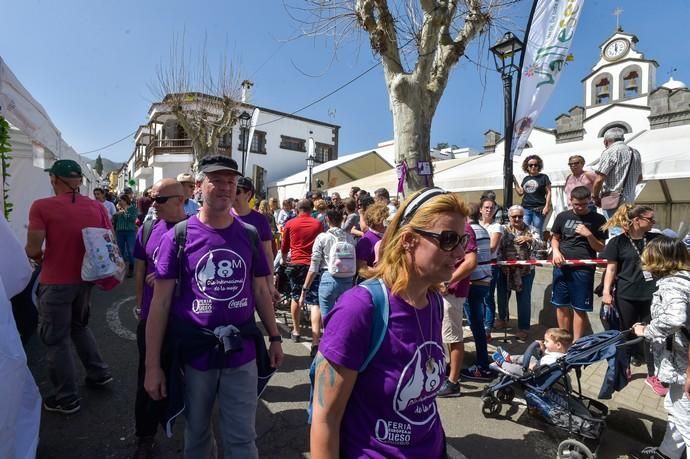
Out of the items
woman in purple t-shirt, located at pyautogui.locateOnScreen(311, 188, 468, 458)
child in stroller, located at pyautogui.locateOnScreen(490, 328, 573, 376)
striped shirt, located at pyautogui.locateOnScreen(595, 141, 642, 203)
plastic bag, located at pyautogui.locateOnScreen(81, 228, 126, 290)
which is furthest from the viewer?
striped shirt, located at pyautogui.locateOnScreen(595, 141, 642, 203)

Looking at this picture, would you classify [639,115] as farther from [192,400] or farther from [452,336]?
[192,400]

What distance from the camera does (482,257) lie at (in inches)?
161

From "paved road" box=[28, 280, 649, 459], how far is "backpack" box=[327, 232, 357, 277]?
116 cm

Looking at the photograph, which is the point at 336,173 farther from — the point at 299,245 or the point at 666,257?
the point at 666,257

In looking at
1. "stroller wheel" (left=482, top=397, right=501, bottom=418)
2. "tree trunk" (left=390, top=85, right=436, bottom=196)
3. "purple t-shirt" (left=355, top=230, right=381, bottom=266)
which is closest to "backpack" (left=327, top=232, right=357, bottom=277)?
"purple t-shirt" (left=355, top=230, right=381, bottom=266)

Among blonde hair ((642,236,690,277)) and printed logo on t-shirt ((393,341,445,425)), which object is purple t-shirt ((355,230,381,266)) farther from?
printed logo on t-shirt ((393,341,445,425))

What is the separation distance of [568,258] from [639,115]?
36.1 meters

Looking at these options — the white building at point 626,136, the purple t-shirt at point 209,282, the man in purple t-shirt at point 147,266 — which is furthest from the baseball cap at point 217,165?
the white building at point 626,136

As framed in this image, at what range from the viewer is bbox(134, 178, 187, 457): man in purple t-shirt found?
261 cm

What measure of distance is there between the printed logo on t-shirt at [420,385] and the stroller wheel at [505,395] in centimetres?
232

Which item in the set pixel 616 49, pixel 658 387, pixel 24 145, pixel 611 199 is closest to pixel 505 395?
pixel 658 387

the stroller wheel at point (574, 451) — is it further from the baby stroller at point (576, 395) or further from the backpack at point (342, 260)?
the backpack at point (342, 260)

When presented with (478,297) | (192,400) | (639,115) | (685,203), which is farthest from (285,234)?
(639,115)

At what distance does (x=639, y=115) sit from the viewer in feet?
103
